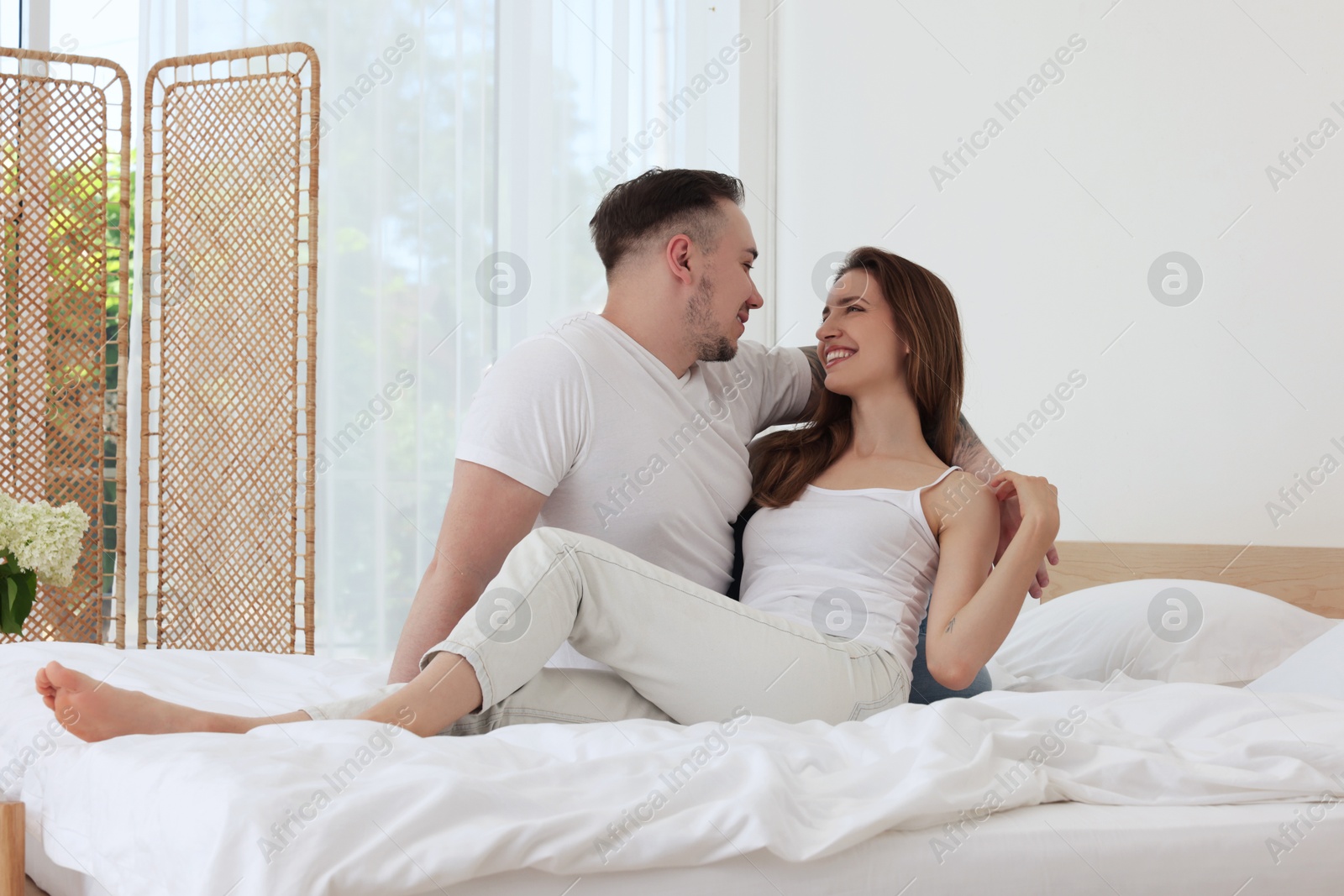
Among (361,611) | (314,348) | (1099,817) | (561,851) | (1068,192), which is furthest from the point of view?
(361,611)

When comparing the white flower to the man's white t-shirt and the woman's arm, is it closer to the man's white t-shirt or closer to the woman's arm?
the man's white t-shirt

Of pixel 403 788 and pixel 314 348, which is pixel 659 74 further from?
pixel 403 788

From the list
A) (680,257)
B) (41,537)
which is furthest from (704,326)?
(41,537)

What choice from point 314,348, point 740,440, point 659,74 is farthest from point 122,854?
point 659,74

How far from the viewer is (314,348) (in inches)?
104

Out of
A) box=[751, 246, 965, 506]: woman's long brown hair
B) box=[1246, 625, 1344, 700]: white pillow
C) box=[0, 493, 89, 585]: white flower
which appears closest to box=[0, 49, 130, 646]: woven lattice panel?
box=[0, 493, 89, 585]: white flower

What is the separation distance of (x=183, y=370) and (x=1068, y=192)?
2.13 m

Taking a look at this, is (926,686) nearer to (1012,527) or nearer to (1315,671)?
(1012,527)

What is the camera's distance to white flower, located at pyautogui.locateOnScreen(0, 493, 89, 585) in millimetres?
1901

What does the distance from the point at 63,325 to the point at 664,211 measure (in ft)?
5.63

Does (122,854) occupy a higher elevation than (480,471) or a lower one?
lower

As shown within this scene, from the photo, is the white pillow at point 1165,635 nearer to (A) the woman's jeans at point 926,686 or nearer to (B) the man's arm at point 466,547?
(A) the woman's jeans at point 926,686

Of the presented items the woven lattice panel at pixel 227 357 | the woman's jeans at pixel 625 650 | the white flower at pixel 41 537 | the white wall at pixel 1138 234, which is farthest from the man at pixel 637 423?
the woven lattice panel at pixel 227 357

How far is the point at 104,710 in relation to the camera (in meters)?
1.06
